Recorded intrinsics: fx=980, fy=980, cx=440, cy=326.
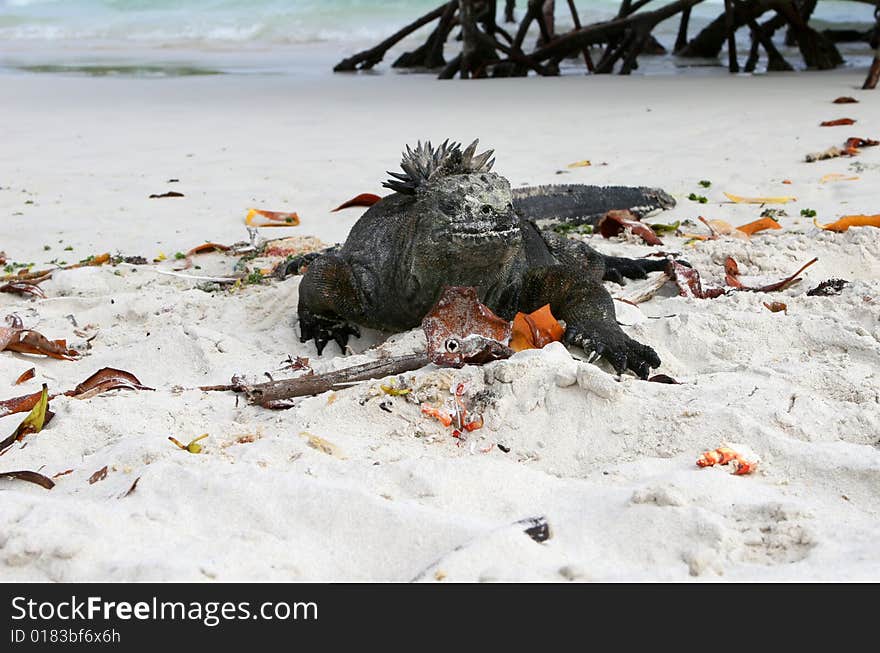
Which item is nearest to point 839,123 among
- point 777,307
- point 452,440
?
point 777,307

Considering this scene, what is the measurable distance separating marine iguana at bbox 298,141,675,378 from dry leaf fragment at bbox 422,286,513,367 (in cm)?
17

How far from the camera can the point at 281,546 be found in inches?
83.5

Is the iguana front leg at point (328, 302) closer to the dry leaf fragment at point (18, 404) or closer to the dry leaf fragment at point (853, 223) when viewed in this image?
the dry leaf fragment at point (18, 404)

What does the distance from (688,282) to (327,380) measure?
6.25 feet

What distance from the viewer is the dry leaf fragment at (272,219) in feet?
19.7

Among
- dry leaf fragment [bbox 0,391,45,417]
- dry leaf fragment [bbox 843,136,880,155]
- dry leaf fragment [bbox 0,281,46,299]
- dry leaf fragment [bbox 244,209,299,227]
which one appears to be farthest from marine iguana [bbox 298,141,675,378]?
dry leaf fragment [bbox 843,136,880,155]

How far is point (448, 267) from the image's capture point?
3.65 metres

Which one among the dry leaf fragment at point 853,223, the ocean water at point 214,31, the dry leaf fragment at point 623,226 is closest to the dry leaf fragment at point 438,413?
the dry leaf fragment at point 623,226

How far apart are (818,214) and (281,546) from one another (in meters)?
4.35

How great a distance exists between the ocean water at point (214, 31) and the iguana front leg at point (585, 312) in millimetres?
12018

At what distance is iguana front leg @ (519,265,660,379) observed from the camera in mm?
3418

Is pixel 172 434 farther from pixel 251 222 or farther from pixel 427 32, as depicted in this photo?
pixel 427 32

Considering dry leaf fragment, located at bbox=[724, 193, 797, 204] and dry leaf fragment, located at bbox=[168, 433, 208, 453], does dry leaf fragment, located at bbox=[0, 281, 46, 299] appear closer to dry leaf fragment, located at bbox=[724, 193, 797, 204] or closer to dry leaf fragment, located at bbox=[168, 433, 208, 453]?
dry leaf fragment, located at bbox=[168, 433, 208, 453]

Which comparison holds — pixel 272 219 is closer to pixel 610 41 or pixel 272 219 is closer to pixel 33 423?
pixel 33 423
